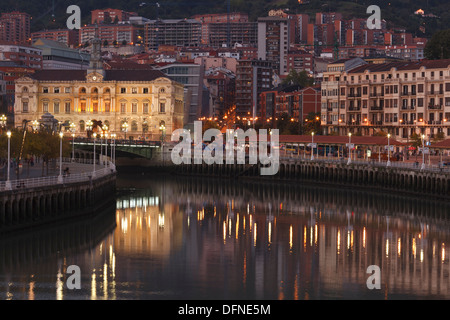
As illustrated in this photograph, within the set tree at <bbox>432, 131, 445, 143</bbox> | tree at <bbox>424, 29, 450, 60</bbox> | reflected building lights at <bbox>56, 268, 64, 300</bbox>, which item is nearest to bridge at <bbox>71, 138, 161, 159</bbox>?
tree at <bbox>432, 131, 445, 143</bbox>

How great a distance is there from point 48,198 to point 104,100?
98.2 m

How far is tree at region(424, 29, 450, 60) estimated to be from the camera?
144 m

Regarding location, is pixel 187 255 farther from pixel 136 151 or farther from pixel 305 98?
pixel 305 98

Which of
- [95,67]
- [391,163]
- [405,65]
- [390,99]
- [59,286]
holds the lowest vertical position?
[59,286]

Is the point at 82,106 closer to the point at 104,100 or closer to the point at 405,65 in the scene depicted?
the point at 104,100

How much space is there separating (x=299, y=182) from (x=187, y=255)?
5359cm

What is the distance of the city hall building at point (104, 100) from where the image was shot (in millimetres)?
157500

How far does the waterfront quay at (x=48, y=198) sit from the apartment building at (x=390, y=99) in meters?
59.3

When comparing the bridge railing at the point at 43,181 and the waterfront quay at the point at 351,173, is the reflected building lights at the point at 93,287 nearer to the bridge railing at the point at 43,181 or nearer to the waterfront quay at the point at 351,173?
the bridge railing at the point at 43,181

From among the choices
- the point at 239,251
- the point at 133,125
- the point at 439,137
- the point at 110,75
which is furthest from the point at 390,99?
the point at 239,251

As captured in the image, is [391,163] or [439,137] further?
[439,137]

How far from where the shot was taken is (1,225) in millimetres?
55969

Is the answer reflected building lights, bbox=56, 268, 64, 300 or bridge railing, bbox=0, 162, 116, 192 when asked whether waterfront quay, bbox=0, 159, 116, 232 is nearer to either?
bridge railing, bbox=0, 162, 116, 192

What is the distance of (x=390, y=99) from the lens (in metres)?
132
